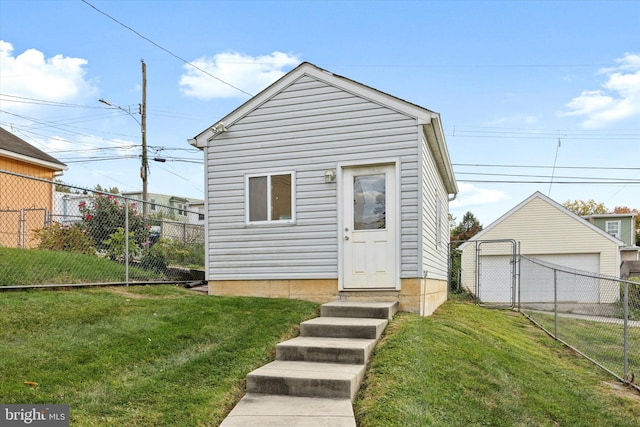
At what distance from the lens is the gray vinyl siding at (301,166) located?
7.64 meters

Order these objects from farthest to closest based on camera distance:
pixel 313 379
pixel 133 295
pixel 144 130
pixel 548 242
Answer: pixel 548 242
pixel 144 130
pixel 133 295
pixel 313 379

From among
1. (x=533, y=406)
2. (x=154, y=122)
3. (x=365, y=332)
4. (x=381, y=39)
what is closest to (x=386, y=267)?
(x=365, y=332)

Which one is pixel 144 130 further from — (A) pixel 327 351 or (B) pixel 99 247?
(A) pixel 327 351

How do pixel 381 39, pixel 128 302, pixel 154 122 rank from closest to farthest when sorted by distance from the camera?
pixel 128 302 < pixel 381 39 < pixel 154 122

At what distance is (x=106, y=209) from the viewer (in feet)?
29.0

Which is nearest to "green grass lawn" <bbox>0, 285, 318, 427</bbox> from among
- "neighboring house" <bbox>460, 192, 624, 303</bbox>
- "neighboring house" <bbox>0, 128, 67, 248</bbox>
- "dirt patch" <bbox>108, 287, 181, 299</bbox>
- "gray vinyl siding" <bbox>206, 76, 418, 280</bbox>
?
"dirt patch" <bbox>108, 287, 181, 299</bbox>

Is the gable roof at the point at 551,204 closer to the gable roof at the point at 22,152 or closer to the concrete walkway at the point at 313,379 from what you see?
the gable roof at the point at 22,152

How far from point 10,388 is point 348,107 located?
607 centimetres

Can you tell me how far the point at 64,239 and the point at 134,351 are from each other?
454 cm

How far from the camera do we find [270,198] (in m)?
8.29

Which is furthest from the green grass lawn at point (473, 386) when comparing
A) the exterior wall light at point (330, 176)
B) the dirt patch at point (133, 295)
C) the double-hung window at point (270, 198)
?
the dirt patch at point (133, 295)

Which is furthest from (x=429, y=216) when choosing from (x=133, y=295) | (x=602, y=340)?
(x=133, y=295)

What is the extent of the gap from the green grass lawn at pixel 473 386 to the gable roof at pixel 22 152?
1193cm

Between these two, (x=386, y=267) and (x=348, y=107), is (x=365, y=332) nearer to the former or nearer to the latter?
(x=386, y=267)
